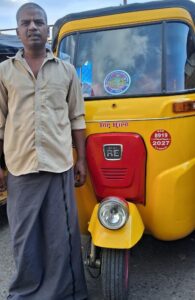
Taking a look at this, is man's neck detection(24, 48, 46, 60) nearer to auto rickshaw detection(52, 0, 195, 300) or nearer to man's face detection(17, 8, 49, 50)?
man's face detection(17, 8, 49, 50)

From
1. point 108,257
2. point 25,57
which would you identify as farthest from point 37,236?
point 25,57

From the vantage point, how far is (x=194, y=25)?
3.14 meters

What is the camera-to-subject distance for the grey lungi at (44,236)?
2.65m

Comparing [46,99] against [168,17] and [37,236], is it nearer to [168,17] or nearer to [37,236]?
[37,236]

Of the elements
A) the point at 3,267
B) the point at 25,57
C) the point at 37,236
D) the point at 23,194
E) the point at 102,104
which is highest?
the point at 25,57

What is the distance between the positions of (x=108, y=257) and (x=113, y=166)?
65 cm

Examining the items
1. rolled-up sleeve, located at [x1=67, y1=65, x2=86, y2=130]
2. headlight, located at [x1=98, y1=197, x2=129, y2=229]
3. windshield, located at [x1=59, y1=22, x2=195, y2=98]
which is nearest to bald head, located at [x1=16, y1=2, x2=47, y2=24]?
rolled-up sleeve, located at [x1=67, y1=65, x2=86, y2=130]

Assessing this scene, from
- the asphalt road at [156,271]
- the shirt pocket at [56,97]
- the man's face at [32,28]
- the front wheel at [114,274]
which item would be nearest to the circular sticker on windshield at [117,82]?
the shirt pocket at [56,97]

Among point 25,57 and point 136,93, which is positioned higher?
point 25,57

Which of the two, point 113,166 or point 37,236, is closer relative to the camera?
point 37,236

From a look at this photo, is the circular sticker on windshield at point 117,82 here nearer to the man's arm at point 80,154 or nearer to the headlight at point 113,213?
the man's arm at point 80,154

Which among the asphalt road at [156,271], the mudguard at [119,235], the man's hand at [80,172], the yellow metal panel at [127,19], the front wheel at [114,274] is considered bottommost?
the asphalt road at [156,271]

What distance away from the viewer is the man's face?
2.56 metres

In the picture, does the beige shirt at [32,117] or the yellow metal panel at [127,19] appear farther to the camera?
the yellow metal panel at [127,19]
